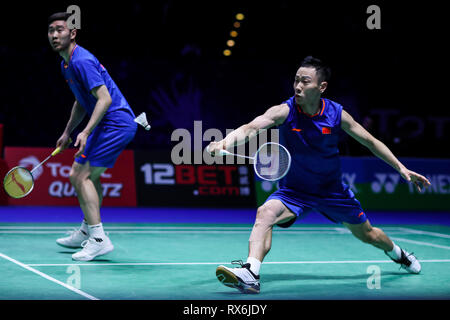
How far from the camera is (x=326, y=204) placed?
181 inches

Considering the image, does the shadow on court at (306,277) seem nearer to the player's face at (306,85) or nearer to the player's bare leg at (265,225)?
the player's bare leg at (265,225)

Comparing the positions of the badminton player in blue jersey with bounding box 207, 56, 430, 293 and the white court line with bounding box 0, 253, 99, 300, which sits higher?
the badminton player in blue jersey with bounding box 207, 56, 430, 293

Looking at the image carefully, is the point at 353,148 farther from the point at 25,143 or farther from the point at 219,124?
the point at 25,143

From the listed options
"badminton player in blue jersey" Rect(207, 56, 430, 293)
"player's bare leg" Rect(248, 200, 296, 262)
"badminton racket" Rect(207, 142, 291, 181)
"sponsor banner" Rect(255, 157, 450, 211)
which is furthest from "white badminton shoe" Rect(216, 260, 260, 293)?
"sponsor banner" Rect(255, 157, 450, 211)

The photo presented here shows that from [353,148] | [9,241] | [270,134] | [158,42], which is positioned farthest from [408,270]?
[158,42]

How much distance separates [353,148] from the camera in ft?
46.1

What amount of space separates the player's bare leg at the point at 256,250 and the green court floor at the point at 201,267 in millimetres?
88

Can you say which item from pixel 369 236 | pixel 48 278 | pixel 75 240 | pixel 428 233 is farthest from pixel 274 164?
pixel 428 233

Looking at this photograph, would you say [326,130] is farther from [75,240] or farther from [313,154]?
[75,240]

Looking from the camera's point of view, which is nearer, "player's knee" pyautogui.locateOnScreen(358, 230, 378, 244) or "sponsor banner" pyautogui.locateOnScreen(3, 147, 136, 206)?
"player's knee" pyautogui.locateOnScreen(358, 230, 378, 244)

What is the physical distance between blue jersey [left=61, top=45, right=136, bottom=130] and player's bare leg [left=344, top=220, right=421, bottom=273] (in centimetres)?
203

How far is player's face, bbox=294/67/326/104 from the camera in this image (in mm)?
4496

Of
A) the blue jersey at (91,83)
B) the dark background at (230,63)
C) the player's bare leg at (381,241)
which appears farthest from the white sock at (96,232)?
the dark background at (230,63)

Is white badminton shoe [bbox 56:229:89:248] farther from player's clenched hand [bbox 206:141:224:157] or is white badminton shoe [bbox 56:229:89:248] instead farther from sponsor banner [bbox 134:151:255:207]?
sponsor banner [bbox 134:151:255:207]
